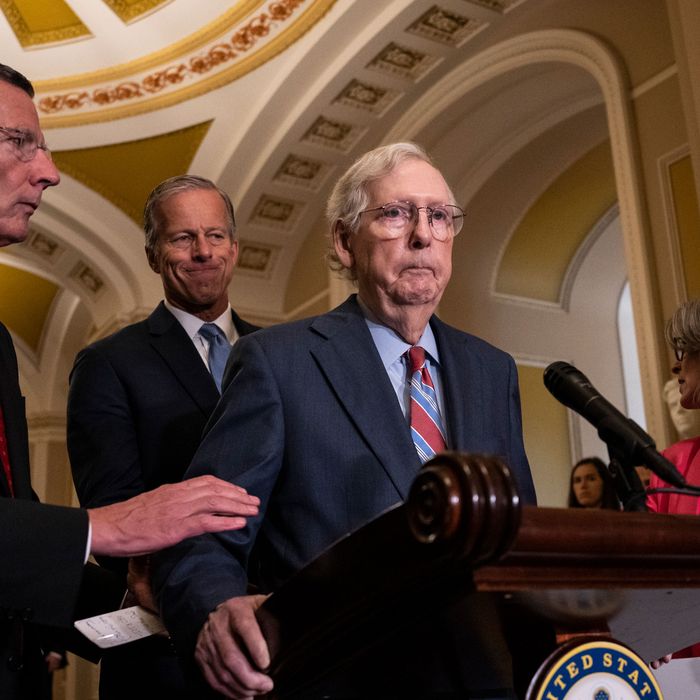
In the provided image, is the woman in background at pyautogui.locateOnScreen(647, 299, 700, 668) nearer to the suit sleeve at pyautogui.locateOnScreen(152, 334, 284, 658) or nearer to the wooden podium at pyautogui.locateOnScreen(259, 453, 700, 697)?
the suit sleeve at pyautogui.locateOnScreen(152, 334, 284, 658)

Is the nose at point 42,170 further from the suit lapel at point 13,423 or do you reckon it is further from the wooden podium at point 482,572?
the wooden podium at point 482,572

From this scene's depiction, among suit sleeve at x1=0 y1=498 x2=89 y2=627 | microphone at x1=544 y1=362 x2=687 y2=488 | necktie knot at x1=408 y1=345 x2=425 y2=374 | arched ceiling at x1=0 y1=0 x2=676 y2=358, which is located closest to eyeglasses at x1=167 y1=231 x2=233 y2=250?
necktie knot at x1=408 y1=345 x2=425 y2=374

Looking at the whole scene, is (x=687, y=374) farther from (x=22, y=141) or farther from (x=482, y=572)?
(x=482, y=572)

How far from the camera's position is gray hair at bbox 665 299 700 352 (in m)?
2.87

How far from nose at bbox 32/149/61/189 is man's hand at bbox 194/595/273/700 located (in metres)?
1.04

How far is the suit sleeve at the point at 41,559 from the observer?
4.71 feet

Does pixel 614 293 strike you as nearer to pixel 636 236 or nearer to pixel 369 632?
pixel 636 236

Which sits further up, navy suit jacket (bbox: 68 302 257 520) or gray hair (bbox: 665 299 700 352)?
gray hair (bbox: 665 299 700 352)

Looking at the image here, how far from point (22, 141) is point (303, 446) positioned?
0.87 m

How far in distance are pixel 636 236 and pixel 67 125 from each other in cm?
Result: 563

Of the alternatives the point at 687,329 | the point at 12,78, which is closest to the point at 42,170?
the point at 12,78

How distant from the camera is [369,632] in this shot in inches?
39.8

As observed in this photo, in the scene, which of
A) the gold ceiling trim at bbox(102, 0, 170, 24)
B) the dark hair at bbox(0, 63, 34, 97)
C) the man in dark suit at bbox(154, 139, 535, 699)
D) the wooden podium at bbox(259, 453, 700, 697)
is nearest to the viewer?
the wooden podium at bbox(259, 453, 700, 697)

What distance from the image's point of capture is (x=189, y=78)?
8711mm
